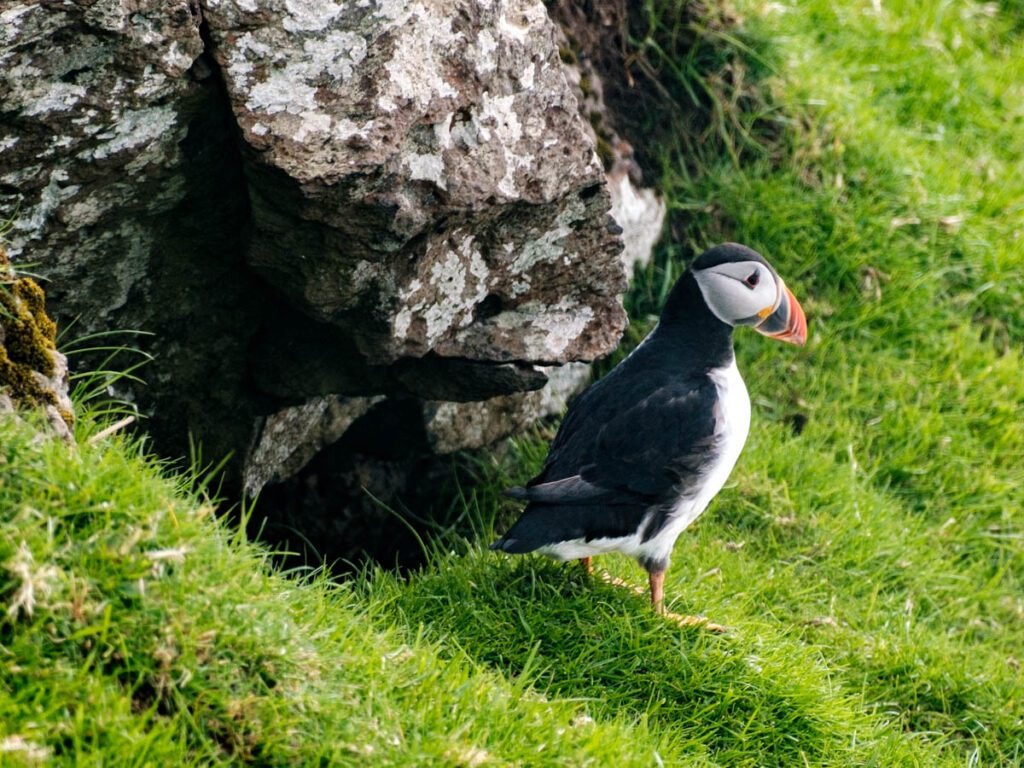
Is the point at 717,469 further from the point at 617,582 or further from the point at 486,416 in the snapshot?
the point at 486,416

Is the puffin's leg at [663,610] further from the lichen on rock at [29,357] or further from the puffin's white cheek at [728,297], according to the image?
the lichen on rock at [29,357]

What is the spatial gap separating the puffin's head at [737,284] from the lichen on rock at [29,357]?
2400mm

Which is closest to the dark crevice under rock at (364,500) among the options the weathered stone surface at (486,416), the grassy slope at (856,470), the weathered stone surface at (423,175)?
the weathered stone surface at (486,416)

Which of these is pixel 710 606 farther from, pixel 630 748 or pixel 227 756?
pixel 227 756

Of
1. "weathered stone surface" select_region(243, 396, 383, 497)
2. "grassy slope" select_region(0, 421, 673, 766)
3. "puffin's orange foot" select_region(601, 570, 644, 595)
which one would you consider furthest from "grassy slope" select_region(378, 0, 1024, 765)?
"weathered stone surface" select_region(243, 396, 383, 497)

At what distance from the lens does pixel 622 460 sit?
14.5ft

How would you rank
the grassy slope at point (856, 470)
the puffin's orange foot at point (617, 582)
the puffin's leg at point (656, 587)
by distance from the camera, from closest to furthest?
the grassy slope at point (856, 470)
the puffin's leg at point (656, 587)
the puffin's orange foot at point (617, 582)

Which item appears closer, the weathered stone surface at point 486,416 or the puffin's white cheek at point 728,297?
the puffin's white cheek at point 728,297

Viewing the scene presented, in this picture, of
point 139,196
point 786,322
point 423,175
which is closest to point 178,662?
point 139,196

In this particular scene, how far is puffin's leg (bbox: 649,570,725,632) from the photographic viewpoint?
14.1ft

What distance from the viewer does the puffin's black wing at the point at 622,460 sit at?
4.25 meters

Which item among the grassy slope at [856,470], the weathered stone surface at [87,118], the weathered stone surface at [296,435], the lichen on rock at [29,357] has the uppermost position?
the weathered stone surface at [87,118]

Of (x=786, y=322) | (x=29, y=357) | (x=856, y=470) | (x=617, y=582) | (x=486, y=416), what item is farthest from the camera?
(x=856, y=470)

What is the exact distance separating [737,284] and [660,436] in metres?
0.74
